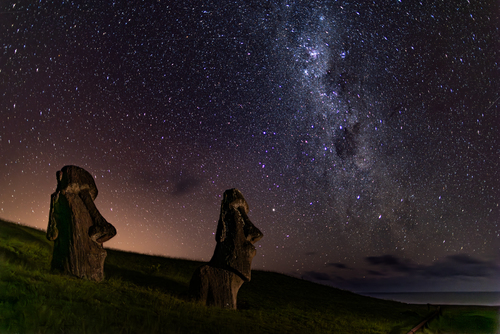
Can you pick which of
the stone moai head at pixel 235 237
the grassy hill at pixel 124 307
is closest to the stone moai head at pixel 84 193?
the grassy hill at pixel 124 307

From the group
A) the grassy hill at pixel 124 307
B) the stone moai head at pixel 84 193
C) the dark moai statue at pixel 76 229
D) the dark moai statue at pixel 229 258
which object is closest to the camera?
the grassy hill at pixel 124 307

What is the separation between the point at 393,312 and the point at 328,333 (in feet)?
39.8

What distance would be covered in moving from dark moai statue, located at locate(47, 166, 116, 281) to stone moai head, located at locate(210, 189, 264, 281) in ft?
11.1

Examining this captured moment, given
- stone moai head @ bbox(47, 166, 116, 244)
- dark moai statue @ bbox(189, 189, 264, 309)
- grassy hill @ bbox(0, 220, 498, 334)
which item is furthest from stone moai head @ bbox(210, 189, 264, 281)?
stone moai head @ bbox(47, 166, 116, 244)

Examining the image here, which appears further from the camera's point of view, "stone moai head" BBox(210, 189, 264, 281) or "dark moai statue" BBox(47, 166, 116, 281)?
"stone moai head" BBox(210, 189, 264, 281)

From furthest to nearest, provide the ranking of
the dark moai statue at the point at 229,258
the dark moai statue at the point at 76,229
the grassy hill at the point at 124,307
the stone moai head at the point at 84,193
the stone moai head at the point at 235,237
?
the stone moai head at the point at 235,237, the dark moai statue at the point at 229,258, the stone moai head at the point at 84,193, the dark moai statue at the point at 76,229, the grassy hill at the point at 124,307

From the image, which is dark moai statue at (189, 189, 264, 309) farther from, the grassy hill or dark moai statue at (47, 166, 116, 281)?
dark moai statue at (47, 166, 116, 281)

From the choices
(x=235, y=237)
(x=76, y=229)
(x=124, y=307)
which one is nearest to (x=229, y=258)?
(x=235, y=237)

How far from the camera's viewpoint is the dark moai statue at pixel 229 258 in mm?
11445

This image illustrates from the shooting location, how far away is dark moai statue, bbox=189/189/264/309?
1145 centimetres

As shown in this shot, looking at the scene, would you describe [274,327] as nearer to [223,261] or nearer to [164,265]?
[223,261]

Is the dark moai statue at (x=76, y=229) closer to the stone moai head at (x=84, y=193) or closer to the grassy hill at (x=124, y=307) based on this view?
the stone moai head at (x=84, y=193)

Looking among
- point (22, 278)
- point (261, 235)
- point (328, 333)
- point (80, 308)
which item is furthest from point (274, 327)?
point (22, 278)

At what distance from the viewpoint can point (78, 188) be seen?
11.6 metres
